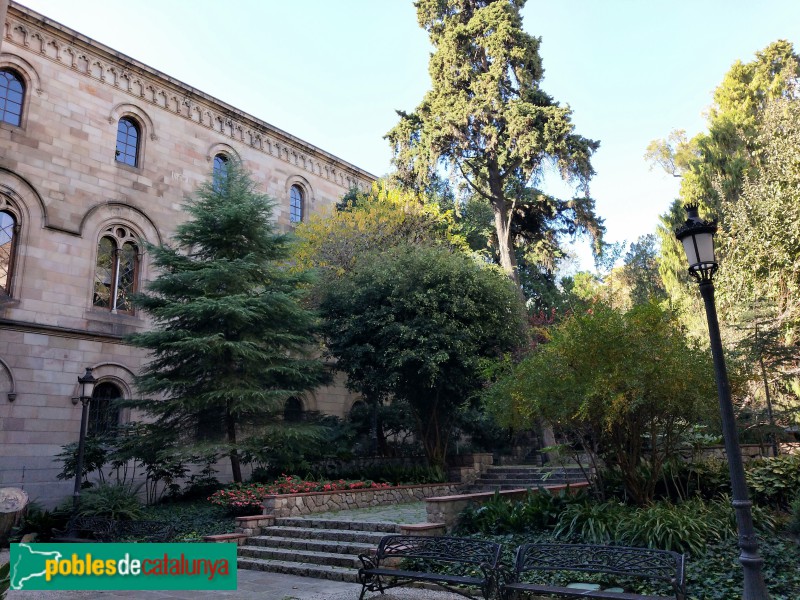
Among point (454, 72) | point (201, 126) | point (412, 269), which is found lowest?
point (412, 269)

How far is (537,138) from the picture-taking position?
20.4 metres

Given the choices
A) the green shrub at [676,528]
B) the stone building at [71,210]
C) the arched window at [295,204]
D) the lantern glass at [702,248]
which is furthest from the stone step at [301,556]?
the arched window at [295,204]

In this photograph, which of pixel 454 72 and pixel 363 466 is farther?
pixel 454 72

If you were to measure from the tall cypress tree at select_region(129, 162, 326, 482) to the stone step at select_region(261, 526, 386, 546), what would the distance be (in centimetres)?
294

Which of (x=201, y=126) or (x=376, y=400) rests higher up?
(x=201, y=126)

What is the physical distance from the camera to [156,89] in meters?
20.9

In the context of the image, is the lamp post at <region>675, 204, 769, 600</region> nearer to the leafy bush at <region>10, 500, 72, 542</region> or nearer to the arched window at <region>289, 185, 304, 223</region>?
the leafy bush at <region>10, 500, 72, 542</region>

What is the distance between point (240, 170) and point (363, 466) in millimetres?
9434

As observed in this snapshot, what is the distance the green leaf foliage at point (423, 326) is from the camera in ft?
55.1

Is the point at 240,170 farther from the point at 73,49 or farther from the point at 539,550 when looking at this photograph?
the point at 539,550

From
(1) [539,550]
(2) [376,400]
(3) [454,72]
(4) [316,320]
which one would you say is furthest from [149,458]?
(3) [454,72]

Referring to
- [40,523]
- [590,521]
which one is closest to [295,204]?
[40,523]

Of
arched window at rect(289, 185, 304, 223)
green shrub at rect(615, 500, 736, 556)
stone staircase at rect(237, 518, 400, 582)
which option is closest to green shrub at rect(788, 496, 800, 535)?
green shrub at rect(615, 500, 736, 556)

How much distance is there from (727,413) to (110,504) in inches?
479
